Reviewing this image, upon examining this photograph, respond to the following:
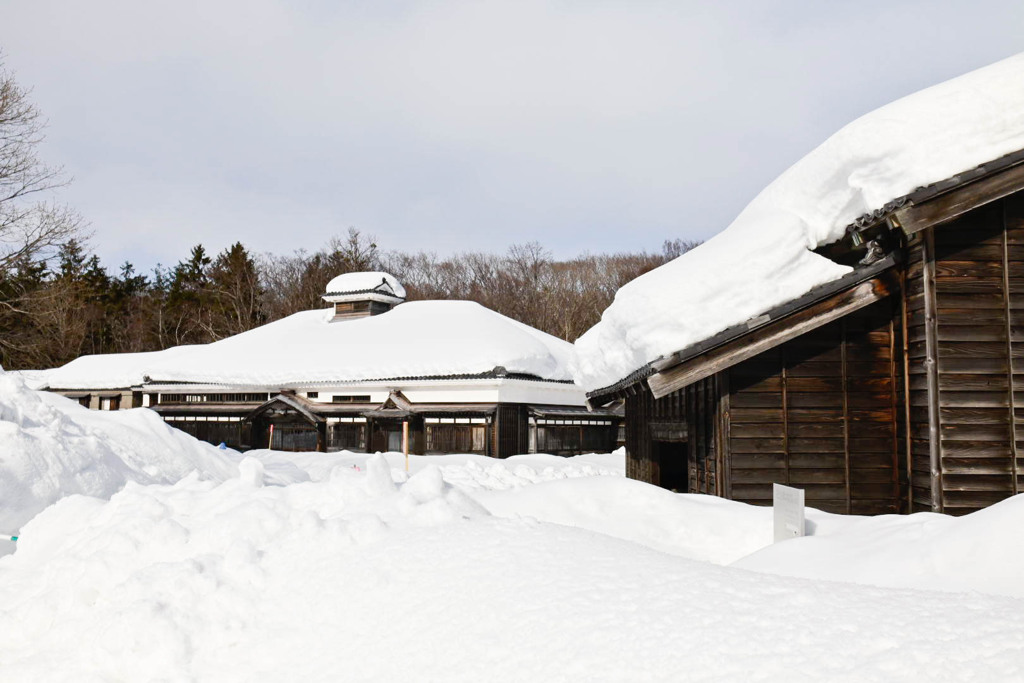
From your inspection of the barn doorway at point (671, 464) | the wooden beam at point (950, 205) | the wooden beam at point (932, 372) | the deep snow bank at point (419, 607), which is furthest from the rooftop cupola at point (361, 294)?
the deep snow bank at point (419, 607)

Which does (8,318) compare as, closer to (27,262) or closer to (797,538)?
(27,262)

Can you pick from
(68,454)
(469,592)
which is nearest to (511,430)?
(68,454)

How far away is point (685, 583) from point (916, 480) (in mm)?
5619

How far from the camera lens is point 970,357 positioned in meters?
8.02

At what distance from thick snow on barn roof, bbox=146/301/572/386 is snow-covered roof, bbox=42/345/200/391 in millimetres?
1111

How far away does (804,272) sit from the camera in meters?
8.66

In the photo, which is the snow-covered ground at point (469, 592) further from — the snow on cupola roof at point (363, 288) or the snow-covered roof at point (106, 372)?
the snow-covered roof at point (106, 372)

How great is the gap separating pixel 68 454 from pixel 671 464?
943 centimetres

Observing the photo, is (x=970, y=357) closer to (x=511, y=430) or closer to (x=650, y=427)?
(x=650, y=427)

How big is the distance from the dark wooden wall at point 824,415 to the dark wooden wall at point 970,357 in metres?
0.53

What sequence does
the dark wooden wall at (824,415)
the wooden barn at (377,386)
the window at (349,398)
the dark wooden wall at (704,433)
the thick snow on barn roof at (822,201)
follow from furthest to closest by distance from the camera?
1. the window at (349,398)
2. the wooden barn at (377,386)
3. the dark wooden wall at (704,433)
4. the dark wooden wall at (824,415)
5. the thick snow on barn roof at (822,201)

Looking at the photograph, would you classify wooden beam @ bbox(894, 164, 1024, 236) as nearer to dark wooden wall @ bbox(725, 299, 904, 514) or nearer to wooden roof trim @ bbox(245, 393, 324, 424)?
dark wooden wall @ bbox(725, 299, 904, 514)

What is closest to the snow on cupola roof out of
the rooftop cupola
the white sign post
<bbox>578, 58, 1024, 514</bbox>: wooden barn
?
the rooftop cupola

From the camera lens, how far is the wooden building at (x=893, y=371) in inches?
310
